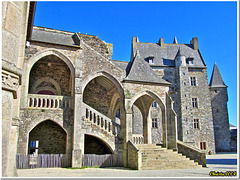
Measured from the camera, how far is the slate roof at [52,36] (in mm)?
14114

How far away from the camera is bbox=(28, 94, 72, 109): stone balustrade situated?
12781mm

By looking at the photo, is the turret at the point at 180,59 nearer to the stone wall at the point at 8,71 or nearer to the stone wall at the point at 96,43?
the stone wall at the point at 96,43

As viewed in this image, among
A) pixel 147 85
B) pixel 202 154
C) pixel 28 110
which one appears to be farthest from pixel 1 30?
pixel 202 154

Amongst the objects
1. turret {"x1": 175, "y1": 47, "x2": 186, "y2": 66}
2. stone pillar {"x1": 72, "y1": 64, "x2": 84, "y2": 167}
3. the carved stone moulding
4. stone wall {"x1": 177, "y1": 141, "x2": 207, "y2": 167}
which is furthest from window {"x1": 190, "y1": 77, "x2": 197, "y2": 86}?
the carved stone moulding

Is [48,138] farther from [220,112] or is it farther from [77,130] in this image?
[220,112]

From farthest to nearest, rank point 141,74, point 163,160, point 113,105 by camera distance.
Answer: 1. point 113,105
2. point 141,74
3. point 163,160

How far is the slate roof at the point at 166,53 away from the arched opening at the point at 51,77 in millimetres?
17464

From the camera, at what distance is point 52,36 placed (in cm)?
1527

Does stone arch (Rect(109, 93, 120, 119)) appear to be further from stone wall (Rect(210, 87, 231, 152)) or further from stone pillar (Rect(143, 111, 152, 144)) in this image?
stone wall (Rect(210, 87, 231, 152))

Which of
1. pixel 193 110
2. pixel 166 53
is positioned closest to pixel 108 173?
pixel 193 110

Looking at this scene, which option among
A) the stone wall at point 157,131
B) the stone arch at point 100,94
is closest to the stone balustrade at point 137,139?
the stone arch at point 100,94

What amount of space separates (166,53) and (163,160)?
75.3ft

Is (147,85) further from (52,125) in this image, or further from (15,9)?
(15,9)

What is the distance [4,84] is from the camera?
3.54 metres
